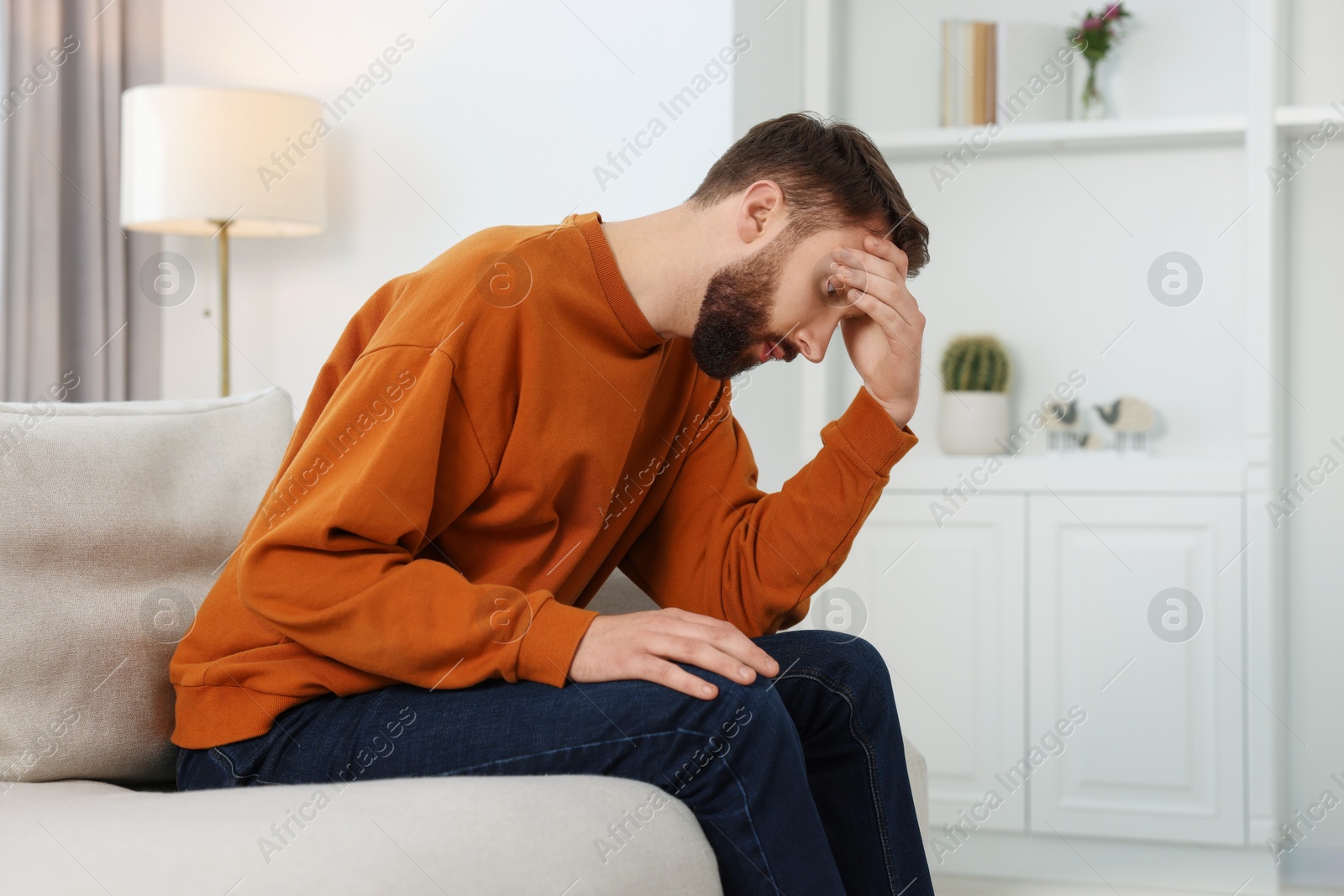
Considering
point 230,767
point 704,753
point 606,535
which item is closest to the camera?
point 704,753

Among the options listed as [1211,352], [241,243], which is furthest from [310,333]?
[1211,352]

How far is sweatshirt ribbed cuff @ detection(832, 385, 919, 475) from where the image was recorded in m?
1.23

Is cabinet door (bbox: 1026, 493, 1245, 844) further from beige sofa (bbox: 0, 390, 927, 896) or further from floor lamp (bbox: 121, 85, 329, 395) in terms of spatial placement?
floor lamp (bbox: 121, 85, 329, 395)

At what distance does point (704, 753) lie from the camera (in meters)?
0.88

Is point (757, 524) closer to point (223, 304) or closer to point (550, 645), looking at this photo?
point (550, 645)

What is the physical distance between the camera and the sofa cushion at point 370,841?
76cm

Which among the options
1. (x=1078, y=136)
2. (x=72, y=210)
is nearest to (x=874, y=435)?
(x=1078, y=136)

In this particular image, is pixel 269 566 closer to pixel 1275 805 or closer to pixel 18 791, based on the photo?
pixel 18 791

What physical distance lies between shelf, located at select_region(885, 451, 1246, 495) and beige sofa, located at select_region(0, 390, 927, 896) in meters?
1.06

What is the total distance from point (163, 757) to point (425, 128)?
1.64 m

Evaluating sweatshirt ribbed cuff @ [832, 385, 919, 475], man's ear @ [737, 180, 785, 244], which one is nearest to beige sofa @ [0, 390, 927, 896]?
sweatshirt ribbed cuff @ [832, 385, 919, 475]

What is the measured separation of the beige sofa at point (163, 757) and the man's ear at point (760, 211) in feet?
1.55

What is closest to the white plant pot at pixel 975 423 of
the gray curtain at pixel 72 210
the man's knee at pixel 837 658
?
the man's knee at pixel 837 658

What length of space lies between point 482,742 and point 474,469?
247 mm
